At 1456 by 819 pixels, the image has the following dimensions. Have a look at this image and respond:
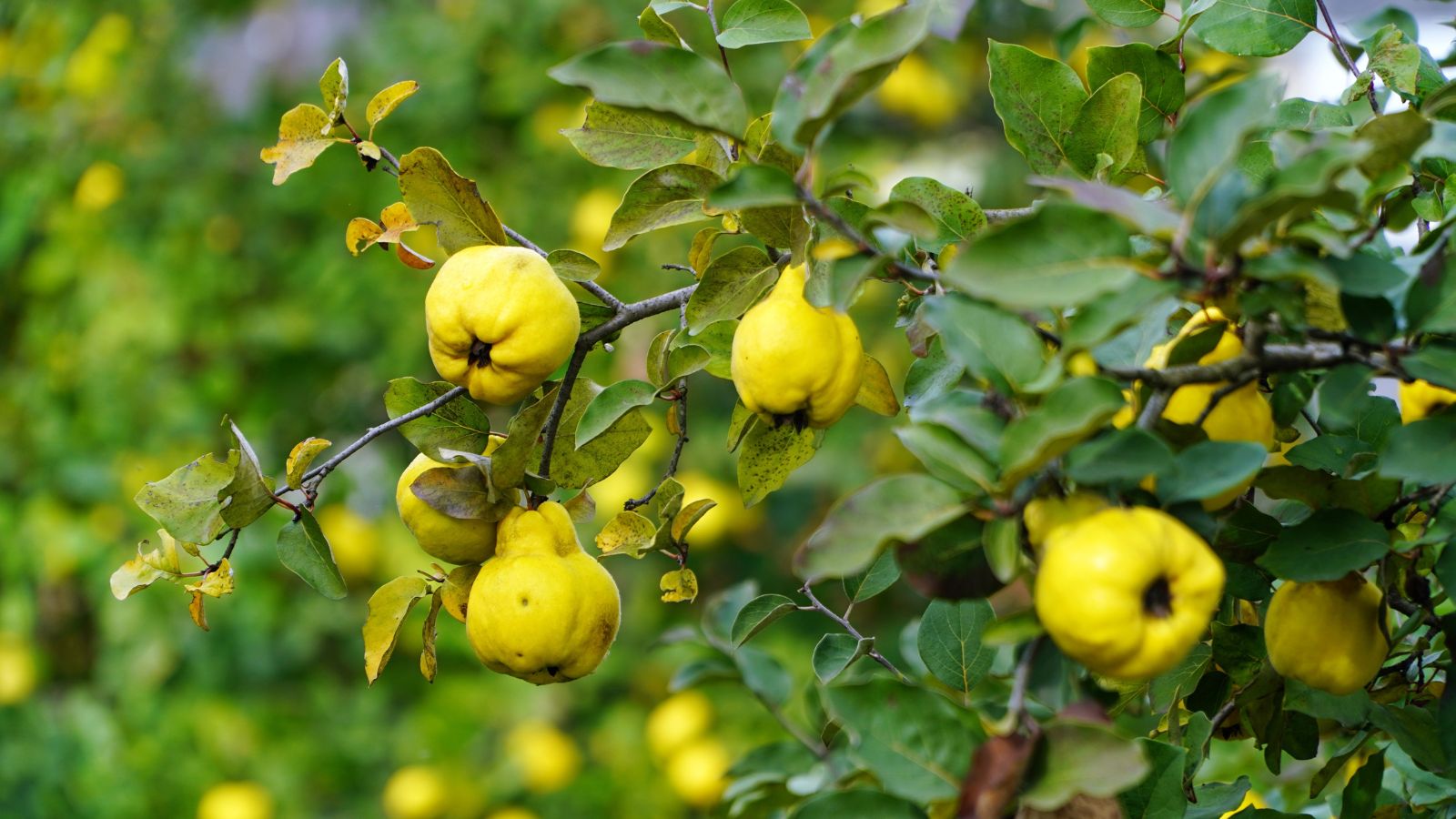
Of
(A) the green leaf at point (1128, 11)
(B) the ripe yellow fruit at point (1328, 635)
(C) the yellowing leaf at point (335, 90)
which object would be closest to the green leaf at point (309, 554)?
(C) the yellowing leaf at point (335, 90)

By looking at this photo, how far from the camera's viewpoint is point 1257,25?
0.93 meters

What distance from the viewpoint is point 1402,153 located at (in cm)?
54

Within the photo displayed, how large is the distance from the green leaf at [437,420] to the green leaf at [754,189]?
1.11ft

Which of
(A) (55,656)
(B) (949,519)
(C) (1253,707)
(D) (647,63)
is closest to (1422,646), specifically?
(C) (1253,707)

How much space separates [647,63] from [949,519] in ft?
0.83

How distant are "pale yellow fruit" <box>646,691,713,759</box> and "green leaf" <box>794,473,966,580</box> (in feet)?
5.46

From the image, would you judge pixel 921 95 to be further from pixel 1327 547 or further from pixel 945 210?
pixel 1327 547

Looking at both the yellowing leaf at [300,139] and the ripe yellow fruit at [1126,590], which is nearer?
the ripe yellow fruit at [1126,590]

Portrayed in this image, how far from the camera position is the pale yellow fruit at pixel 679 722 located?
7.02 feet

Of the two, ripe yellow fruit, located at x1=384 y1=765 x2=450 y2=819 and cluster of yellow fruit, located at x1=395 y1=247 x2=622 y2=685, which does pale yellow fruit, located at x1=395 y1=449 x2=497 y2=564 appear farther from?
ripe yellow fruit, located at x1=384 y1=765 x2=450 y2=819

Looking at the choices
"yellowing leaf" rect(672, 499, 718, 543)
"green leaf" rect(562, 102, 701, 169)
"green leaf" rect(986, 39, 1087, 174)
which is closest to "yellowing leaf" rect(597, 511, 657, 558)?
"yellowing leaf" rect(672, 499, 718, 543)

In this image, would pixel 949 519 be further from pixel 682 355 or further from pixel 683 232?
pixel 683 232

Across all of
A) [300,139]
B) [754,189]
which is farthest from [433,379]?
[754,189]

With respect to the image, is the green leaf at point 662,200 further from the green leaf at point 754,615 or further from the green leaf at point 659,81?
the green leaf at point 754,615
